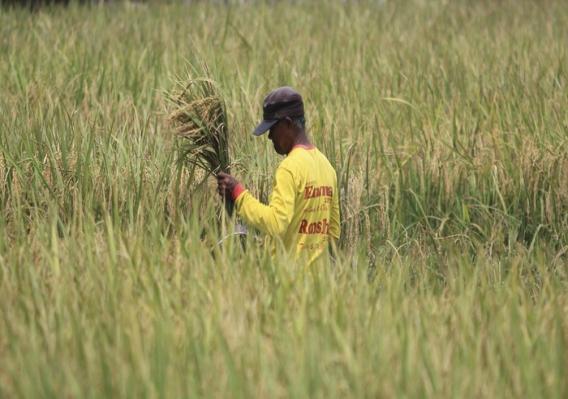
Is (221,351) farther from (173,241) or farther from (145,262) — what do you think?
(173,241)

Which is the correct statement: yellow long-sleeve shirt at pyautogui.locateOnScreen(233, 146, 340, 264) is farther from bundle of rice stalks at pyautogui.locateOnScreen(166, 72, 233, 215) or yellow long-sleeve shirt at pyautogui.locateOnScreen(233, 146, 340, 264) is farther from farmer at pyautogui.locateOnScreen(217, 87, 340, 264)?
bundle of rice stalks at pyautogui.locateOnScreen(166, 72, 233, 215)

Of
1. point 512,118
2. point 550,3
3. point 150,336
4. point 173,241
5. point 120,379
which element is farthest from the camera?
point 550,3

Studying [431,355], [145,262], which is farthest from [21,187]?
[431,355]

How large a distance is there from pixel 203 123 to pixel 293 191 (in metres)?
0.76

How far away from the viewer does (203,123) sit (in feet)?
16.1

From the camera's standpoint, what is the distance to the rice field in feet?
11.1

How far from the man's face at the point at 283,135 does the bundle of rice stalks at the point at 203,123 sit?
0.46 m

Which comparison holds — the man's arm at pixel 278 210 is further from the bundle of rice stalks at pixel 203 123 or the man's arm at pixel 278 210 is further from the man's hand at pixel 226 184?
the bundle of rice stalks at pixel 203 123

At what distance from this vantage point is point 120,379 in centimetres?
325

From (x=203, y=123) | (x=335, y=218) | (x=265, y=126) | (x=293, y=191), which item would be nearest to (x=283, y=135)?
(x=265, y=126)

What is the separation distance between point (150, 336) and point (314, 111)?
138 inches

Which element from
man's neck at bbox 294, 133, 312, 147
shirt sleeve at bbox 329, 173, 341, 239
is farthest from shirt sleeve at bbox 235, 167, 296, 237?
shirt sleeve at bbox 329, 173, 341, 239

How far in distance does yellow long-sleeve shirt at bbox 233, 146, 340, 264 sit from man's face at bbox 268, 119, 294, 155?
7 cm

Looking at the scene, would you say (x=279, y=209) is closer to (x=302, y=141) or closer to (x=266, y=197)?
(x=302, y=141)
